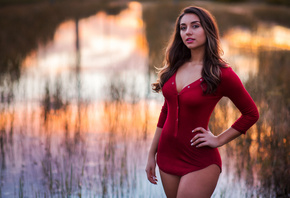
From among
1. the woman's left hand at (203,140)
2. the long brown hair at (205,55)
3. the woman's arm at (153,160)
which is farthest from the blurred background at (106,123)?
the woman's left hand at (203,140)

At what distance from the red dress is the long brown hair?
5 cm

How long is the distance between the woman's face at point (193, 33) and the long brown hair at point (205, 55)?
2 cm

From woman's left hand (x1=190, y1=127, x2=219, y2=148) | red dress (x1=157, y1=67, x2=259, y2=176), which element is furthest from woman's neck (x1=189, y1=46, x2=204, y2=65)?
woman's left hand (x1=190, y1=127, x2=219, y2=148)

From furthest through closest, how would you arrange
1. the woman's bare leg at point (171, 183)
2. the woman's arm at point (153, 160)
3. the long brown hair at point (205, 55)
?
the woman's arm at point (153, 160) < the woman's bare leg at point (171, 183) < the long brown hair at point (205, 55)

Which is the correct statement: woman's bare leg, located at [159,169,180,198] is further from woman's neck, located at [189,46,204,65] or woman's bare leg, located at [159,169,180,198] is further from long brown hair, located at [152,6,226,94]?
woman's neck, located at [189,46,204,65]

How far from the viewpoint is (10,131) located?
5191 millimetres

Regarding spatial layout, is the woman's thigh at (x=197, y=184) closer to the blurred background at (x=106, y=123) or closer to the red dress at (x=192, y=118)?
the red dress at (x=192, y=118)

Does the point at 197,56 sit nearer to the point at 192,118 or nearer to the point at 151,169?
the point at 192,118

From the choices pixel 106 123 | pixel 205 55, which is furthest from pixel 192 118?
pixel 106 123

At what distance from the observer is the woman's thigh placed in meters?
2.15

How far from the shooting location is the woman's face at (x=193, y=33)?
88.6 inches

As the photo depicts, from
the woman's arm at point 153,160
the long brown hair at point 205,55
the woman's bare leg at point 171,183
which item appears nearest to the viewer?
the long brown hair at point 205,55

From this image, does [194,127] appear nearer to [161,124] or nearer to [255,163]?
[161,124]

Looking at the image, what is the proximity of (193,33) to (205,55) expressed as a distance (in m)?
0.13
